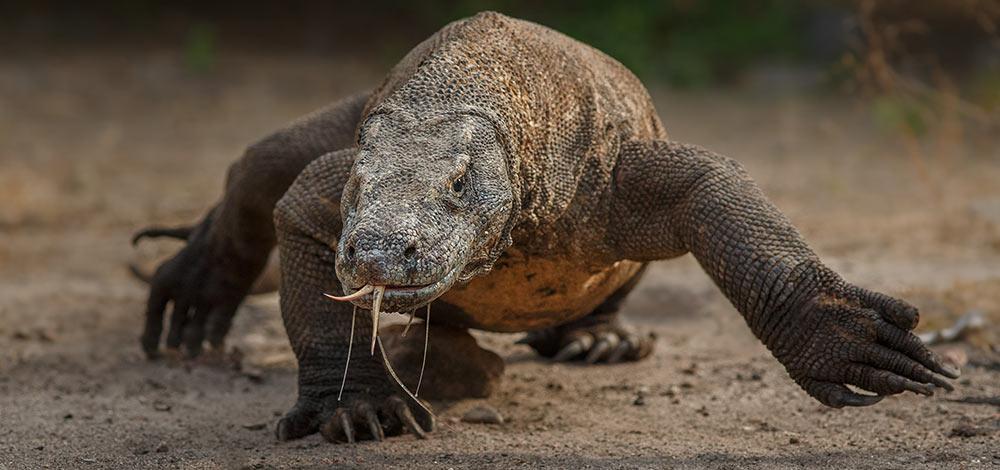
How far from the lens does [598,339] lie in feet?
18.1

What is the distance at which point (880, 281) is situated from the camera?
6391 mm

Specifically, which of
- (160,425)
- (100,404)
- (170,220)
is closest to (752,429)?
(160,425)

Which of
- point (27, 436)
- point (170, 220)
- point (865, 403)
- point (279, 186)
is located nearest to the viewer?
point (865, 403)

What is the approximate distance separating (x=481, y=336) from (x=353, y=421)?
2.10 meters

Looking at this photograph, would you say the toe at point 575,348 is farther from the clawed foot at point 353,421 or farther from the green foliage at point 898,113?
the green foliage at point 898,113

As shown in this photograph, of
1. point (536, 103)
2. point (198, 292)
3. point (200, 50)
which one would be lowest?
point (198, 292)

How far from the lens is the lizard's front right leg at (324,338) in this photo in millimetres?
3982

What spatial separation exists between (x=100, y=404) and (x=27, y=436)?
533 millimetres

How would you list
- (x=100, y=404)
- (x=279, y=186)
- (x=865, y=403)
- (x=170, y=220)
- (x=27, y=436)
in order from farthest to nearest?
(x=170, y=220) → (x=279, y=186) → (x=100, y=404) → (x=27, y=436) → (x=865, y=403)

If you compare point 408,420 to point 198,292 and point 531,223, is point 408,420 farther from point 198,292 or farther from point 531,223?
point 198,292

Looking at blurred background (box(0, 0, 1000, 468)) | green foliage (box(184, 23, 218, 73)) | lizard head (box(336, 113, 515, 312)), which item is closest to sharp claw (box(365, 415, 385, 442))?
blurred background (box(0, 0, 1000, 468))

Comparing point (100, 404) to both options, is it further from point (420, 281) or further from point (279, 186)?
point (420, 281)

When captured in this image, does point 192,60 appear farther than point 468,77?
Yes

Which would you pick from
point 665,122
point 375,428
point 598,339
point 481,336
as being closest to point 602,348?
point 598,339
